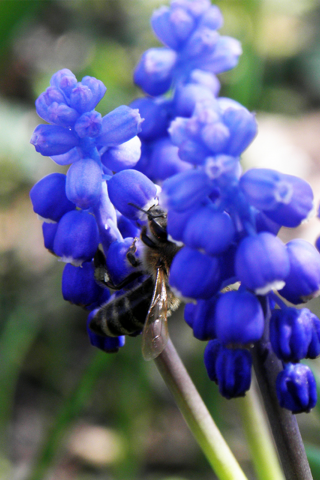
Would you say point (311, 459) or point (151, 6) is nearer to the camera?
point (311, 459)

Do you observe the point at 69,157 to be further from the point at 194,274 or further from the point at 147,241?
the point at 194,274

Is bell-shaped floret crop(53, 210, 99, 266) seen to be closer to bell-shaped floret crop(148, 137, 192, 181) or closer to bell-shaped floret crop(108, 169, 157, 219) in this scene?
bell-shaped floret crop(108, 169, 157, 219)

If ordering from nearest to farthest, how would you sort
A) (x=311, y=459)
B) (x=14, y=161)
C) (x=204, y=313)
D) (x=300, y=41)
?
1. (x=204, y=313)
2. (x=311, y=459)
3. (x=14, y=161)
4. (x=300, y=41)

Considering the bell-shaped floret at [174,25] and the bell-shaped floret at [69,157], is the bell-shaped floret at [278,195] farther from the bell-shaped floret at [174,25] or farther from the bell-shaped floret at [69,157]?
the bell-shaped floret at [174,25]

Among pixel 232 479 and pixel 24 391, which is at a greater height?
pixel 232 479

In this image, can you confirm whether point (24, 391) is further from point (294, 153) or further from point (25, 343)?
point (294, 153)

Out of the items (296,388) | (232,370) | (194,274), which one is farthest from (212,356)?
(194,274)

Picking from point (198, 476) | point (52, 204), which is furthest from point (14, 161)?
point (52, 204)
